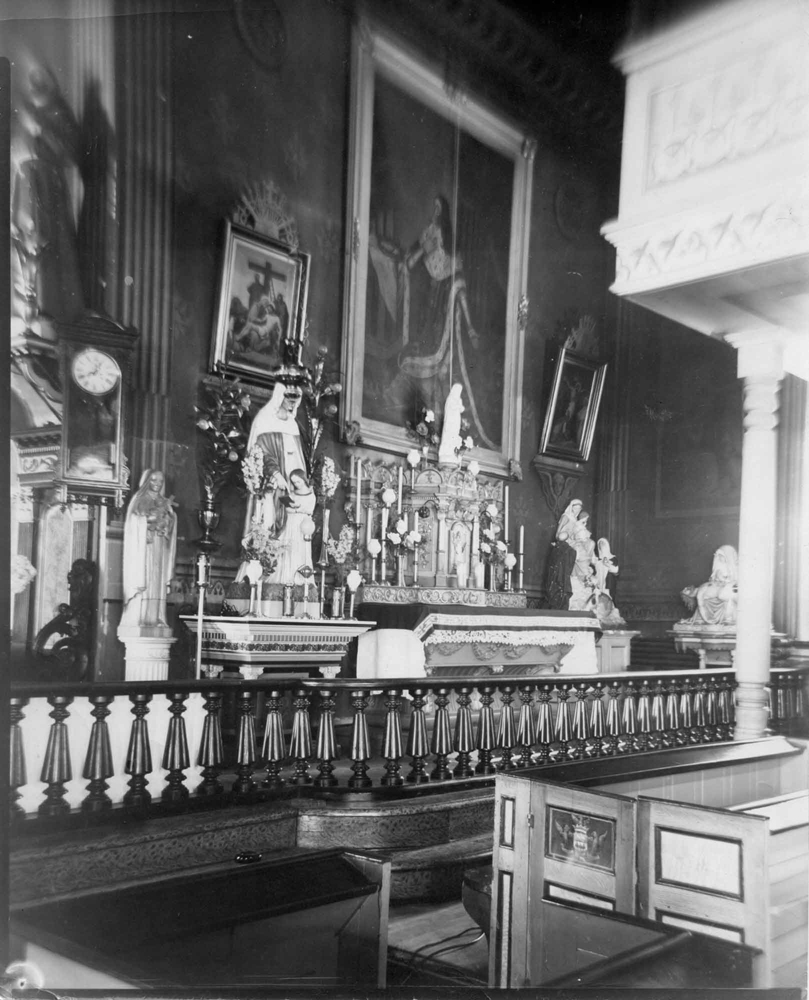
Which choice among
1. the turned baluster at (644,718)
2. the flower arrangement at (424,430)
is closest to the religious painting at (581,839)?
the turned baluster at (644,718)

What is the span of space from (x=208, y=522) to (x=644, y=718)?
333 centimetres

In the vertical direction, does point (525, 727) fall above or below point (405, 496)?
below

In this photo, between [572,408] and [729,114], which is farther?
[572,408]

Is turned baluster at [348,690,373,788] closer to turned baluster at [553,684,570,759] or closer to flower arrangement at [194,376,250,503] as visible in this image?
turned baluster at [553,684,570,759]

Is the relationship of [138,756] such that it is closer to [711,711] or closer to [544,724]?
[544,724]

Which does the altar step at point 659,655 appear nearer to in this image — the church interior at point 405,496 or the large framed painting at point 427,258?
the church interior at point 405,496

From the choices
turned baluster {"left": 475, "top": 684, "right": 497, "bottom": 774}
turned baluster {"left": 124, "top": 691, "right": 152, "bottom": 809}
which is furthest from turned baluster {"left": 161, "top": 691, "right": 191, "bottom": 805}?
turned baluster {"left": 475, "top": 684, "right": 497, "bottom": 774}

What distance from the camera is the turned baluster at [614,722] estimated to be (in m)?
5.71

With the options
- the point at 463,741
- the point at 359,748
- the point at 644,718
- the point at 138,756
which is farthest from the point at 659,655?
the point at 138,756

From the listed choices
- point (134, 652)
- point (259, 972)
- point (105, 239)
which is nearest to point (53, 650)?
point (134, 652)

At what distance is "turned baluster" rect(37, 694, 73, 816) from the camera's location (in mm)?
3598

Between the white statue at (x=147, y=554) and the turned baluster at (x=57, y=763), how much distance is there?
2483 mm

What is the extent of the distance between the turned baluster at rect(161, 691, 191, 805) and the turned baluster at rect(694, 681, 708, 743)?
12.1ft

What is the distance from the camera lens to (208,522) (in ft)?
22.4
